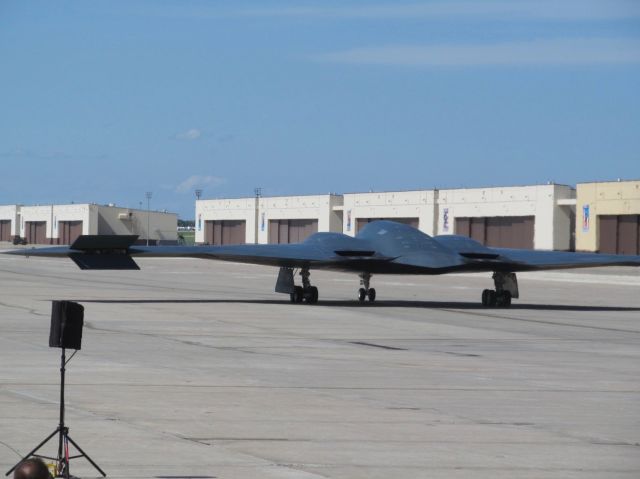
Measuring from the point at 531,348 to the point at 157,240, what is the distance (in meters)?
140

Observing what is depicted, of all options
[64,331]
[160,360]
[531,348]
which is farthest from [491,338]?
[64,331]

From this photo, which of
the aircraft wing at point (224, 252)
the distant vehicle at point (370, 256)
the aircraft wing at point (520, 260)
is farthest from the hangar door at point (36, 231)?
the aircraft wing at point (520, 260)

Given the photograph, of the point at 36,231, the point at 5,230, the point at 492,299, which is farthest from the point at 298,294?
the point at 5,230

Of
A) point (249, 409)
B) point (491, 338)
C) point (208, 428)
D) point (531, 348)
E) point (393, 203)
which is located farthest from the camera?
point (393, 203)

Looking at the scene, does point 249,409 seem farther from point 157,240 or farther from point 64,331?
point 157,240

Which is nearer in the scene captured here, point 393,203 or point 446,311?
point 446,311

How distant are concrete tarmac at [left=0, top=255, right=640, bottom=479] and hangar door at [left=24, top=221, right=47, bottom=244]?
5143 inches

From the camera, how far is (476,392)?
15289 millimetres

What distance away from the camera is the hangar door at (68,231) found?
14812 cm

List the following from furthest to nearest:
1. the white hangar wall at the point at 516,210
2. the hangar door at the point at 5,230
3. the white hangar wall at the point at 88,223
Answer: the hangar door at the point at 5,230, the white hangar wall at the point at 88,223, the white hangar wall at the point at 516,210

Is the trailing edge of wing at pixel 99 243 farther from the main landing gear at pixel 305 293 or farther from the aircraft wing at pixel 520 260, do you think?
the aircraft wing at pixel 520 260

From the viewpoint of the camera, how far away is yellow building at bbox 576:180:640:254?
271 ft

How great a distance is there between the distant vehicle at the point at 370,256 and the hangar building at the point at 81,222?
111m

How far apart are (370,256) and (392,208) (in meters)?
66.6
